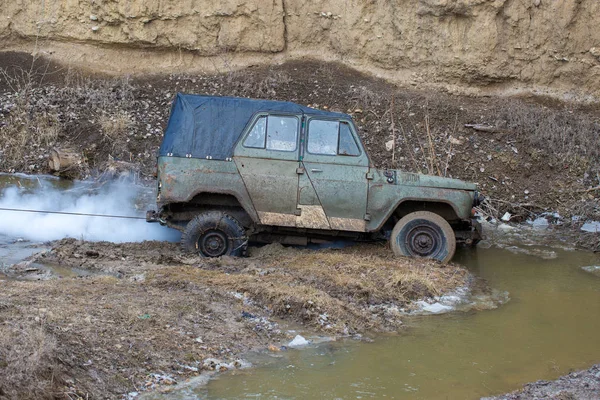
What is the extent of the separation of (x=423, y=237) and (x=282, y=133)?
2.34m

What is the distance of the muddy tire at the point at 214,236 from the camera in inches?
367

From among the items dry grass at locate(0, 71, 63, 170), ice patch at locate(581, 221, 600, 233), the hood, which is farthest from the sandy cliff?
the hood

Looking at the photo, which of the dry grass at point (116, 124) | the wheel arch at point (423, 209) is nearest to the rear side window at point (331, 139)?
the wheel arch at point (423, 209)

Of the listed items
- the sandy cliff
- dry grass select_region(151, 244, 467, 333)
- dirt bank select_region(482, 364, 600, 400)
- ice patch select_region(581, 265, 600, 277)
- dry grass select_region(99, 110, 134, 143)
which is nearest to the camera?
dirt bank select_region(482, 364, 600, 400)

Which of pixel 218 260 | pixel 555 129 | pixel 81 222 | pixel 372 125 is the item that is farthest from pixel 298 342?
pixel 555 129

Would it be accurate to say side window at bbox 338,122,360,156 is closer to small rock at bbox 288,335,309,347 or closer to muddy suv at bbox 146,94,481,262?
muddy suv at bbox 146,94,481,262

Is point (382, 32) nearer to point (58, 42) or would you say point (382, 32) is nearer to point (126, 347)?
point (58, 42)

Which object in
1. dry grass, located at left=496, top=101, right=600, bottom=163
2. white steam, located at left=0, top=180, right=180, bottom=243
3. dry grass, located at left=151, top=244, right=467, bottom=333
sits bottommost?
dry grass, located at left=151, top=244, right=467, bottom=333

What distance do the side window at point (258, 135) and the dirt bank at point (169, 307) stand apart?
1.40 meters

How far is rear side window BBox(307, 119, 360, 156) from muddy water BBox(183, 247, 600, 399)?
2.74 metres

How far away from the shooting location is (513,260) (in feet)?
34.8

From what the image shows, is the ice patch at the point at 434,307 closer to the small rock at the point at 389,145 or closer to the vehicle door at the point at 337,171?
the vehicle door at the point at 337,171

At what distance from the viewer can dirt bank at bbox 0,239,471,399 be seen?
5039mm

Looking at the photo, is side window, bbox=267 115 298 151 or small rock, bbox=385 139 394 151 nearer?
side window, bbox=267 115 298 151
